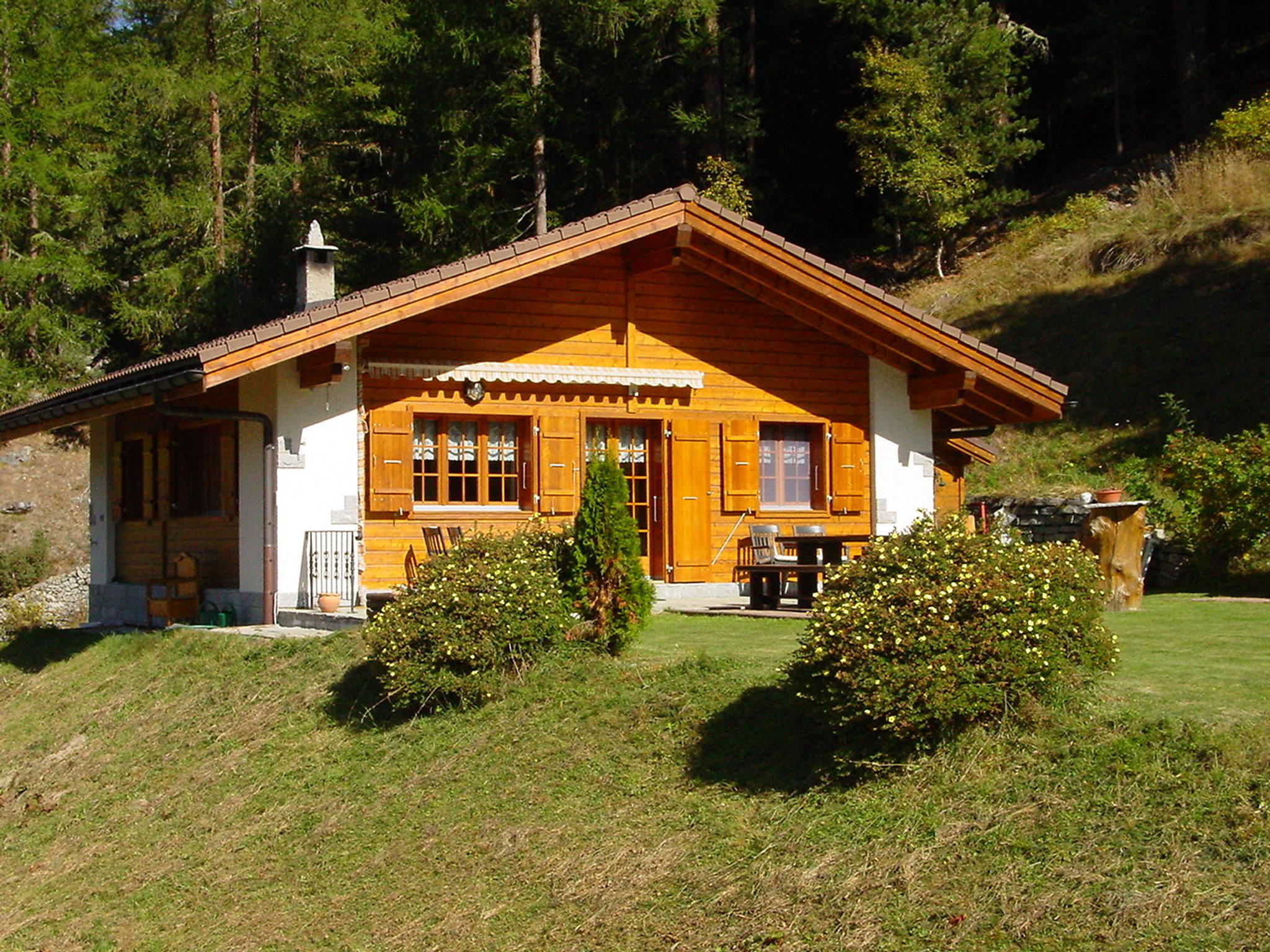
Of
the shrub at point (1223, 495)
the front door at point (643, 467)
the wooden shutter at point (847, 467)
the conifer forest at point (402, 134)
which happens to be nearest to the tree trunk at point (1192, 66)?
the conifer forest at point (402, 134)

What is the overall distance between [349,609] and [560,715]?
5.33 m

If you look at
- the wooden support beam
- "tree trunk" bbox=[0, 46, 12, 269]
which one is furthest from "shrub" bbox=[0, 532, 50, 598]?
the wooden support beam

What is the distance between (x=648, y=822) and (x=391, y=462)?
320 inches

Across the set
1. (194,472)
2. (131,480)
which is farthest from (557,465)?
(131,480)

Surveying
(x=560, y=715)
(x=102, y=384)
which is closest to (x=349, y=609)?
(x=102, y=384)

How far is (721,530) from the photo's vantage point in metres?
16.8

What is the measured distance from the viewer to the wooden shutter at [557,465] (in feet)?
52.0

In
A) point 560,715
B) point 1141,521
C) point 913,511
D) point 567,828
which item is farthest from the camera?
point 913,511

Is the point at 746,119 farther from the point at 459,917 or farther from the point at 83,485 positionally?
the point at 459,917

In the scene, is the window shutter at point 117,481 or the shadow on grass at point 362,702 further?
the window shutter at point 117,481

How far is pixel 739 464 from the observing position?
16.7m

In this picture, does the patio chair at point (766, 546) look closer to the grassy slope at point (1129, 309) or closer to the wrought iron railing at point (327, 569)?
the wrought iron railing at point (327, 569)

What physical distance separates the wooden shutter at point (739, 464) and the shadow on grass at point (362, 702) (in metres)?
6.24

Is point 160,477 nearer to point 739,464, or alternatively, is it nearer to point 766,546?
point 739,464
